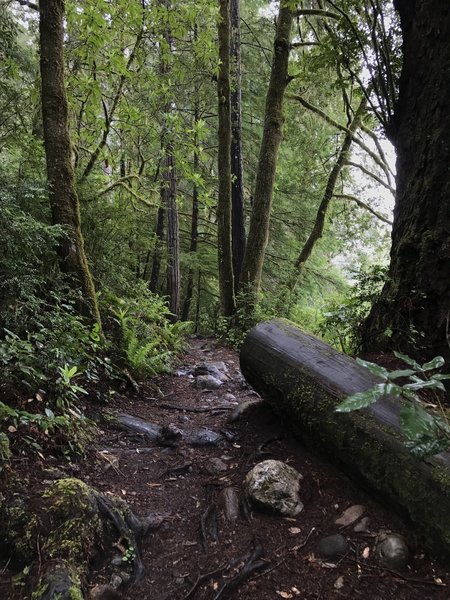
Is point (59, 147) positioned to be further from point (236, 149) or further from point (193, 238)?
point (193, 238)

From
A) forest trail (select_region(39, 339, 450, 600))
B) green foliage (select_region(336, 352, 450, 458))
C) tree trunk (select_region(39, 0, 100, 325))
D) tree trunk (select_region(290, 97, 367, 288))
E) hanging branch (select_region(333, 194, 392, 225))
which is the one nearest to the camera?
green foliage (select_region(336, 352, 450, 458))

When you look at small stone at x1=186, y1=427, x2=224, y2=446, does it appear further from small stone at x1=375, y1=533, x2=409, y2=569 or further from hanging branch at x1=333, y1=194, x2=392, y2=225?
hanging branch at x1=333, y1=194, x2=392, y2=225

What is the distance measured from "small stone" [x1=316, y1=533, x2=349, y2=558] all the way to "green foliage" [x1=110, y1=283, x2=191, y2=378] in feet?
12.4

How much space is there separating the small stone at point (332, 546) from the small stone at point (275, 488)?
1.10ft

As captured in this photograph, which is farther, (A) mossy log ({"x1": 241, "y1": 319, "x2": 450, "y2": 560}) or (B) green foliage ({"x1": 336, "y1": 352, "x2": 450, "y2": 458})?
(A) mossy log ({"x1": 241, "y1": 319, "x2": 450, "y2": 560})

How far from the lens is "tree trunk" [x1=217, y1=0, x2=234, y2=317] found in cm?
993

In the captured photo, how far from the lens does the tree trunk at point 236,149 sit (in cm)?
1127

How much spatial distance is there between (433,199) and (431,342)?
1.31 meters

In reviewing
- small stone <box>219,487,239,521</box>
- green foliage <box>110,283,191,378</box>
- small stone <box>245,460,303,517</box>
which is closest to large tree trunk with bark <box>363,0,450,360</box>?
small stone <box>245,460,303,517</box>

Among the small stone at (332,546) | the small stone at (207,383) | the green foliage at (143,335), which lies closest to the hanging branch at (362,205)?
the green foliage at (143,335)

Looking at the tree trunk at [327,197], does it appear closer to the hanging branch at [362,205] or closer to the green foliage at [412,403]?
the hanging branch at [362,205]

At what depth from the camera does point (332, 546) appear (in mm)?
2646

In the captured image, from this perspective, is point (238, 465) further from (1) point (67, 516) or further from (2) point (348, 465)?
(1) point (67, 516)

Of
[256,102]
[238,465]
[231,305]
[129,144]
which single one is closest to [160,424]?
[238,465]
